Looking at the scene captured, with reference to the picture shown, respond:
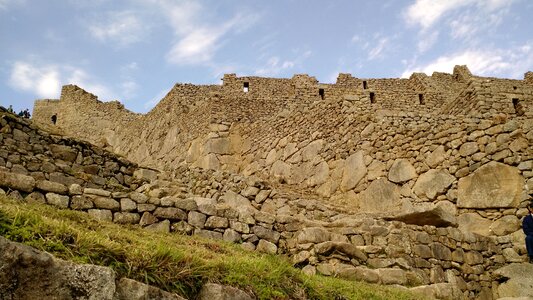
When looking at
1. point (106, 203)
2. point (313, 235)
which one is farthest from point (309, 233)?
point (106, 203)

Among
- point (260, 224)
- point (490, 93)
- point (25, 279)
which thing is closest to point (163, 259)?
point (25, 279)

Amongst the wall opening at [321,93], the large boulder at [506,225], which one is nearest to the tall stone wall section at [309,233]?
the large boulder at [506,225]

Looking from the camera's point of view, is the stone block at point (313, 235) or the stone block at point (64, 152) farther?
the stone block at point (64, 152)

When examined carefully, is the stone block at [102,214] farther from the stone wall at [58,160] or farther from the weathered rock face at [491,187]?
the weathered rock face at [491,187]

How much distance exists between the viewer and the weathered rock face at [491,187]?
848 cm

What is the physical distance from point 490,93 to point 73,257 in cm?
1174

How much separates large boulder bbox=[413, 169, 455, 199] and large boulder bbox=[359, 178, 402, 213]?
482 millimetres

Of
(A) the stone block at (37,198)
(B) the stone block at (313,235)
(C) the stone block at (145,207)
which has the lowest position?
(B) the stone block at (313,235)

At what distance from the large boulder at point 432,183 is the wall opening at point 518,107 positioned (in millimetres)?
4095

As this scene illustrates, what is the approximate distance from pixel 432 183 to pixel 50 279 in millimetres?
8204

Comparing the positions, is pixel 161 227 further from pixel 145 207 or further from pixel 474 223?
pixel 474 223

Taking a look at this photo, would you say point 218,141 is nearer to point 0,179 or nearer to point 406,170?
point 406,170

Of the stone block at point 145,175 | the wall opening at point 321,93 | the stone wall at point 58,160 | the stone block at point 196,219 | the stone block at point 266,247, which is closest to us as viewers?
the stone block at point 196,219

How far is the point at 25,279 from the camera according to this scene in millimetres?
2912
